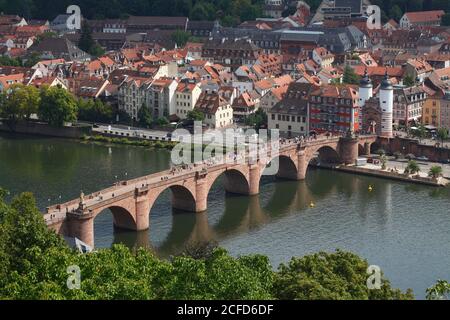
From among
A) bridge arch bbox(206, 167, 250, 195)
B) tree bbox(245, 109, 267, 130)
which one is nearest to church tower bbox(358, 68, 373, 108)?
tree bbox(245, 109, 267, 130)

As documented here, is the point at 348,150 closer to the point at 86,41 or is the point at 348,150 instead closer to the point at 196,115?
the point at 196,115

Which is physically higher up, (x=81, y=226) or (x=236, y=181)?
(x=236, y=181)

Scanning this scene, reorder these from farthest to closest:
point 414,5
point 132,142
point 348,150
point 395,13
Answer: point 414,5 < point 395,13 < point 132,142 < point 348,150

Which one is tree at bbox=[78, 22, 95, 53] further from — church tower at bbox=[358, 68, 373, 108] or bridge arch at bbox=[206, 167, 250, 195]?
bridge arch at bbox=[206, 167, 250, 195]

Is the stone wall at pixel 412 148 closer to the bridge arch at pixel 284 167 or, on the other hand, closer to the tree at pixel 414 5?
the bridge arch at pixel 284 167

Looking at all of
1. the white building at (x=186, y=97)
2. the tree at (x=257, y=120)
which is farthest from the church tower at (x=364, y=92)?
the white building at (x=186, y=97)

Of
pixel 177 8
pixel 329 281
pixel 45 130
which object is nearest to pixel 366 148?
pixel 45 130
